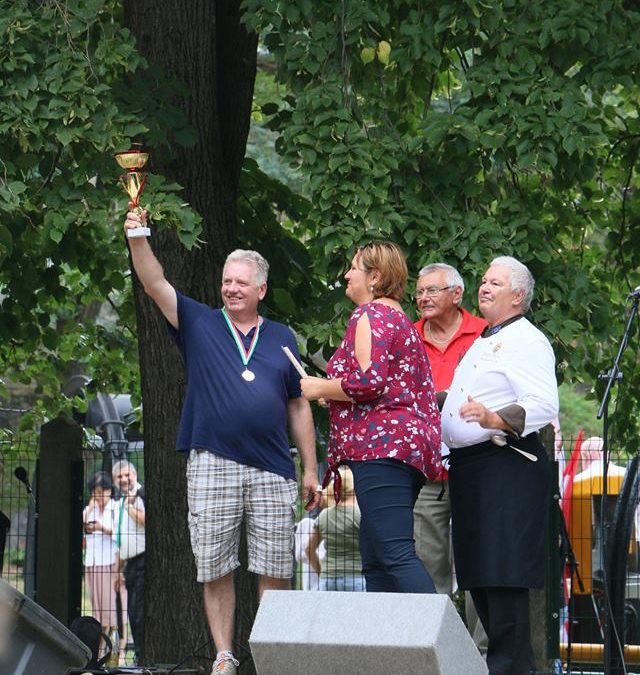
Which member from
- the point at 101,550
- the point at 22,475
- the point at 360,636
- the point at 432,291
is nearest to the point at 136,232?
the point at 432,291

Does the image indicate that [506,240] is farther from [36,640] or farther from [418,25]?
[36,640]

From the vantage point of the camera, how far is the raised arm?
6.77m

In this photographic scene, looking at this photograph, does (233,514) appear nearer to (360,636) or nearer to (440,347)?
(440,347)

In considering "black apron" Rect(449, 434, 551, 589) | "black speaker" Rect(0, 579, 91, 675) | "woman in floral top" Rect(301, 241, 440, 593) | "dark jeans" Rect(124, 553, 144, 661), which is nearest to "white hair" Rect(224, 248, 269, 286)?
"woman in floral top" Rect(301, 241, 440, 593)

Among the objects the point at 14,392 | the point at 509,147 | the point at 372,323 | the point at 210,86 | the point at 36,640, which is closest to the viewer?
the point at 36,640

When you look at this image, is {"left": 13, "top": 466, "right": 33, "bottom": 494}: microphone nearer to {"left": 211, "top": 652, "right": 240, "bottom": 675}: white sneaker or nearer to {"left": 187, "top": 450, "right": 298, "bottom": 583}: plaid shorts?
{"left": 187, "top": 450, "right": 298, "bottom": 583}: plaid shorts

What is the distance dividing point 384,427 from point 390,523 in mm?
411

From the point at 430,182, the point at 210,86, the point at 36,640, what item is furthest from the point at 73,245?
the point at 36,640

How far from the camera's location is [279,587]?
717cm

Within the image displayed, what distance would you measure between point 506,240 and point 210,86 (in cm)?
210

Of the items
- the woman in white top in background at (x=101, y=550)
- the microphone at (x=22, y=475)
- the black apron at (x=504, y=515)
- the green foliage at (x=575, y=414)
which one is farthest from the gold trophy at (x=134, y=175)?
the green foliage at (x=575, y=414)

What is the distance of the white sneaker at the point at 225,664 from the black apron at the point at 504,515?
1.10 metres

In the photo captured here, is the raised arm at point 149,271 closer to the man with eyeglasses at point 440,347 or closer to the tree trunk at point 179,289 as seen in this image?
the man with eyeglasses at point 440,347

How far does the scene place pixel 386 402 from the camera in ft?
21.7
